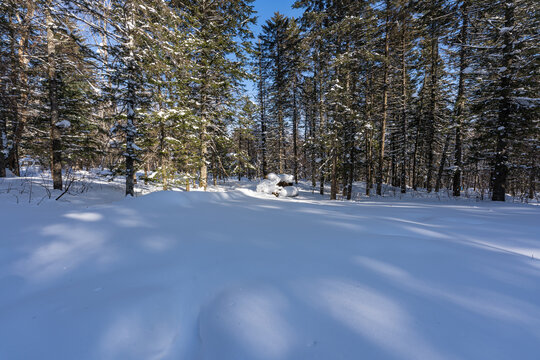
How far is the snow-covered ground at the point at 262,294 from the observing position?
104 cm

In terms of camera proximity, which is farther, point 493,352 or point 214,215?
point 214,215

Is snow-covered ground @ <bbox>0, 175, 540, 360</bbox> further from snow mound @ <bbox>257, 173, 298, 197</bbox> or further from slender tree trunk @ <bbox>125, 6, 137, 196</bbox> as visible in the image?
snow mound @ <bbox>257, 173, 298, 197</bbox>

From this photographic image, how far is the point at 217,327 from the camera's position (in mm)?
1169

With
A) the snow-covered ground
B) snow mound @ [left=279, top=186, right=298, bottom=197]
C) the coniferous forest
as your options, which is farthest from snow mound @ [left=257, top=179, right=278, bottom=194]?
the snow-covered ground

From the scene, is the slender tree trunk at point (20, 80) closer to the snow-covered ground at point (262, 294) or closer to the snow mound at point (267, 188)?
the snow-covered ground at point (262, 294)

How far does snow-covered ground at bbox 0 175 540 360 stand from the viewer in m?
1.04

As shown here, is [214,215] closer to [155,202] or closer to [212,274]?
[155,202]

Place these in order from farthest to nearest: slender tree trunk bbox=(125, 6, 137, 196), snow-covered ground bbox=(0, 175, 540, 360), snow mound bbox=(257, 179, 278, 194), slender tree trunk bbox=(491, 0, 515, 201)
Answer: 1. snow mound bbox=(257, 179, 278, 194)
2. slender tree trunk bbox=(491, 0, 515, 201)
3. slender tree trunk bbox=(125, 6, 137, 196)
4. snow-covered ground bbox=(0, 175, 540, 360)

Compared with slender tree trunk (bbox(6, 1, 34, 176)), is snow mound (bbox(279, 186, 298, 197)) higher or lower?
lower

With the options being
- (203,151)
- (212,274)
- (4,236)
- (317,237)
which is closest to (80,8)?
(203,151)

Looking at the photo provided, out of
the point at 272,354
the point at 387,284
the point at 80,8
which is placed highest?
the point at 80,8

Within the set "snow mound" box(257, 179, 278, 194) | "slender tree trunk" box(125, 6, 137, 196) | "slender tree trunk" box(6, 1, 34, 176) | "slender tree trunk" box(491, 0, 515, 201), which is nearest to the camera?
"slender tree trunk" box(6, 1, 34, 176)

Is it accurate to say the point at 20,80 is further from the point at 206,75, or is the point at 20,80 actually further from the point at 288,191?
the point at 288,191

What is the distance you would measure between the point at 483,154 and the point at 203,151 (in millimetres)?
11724
